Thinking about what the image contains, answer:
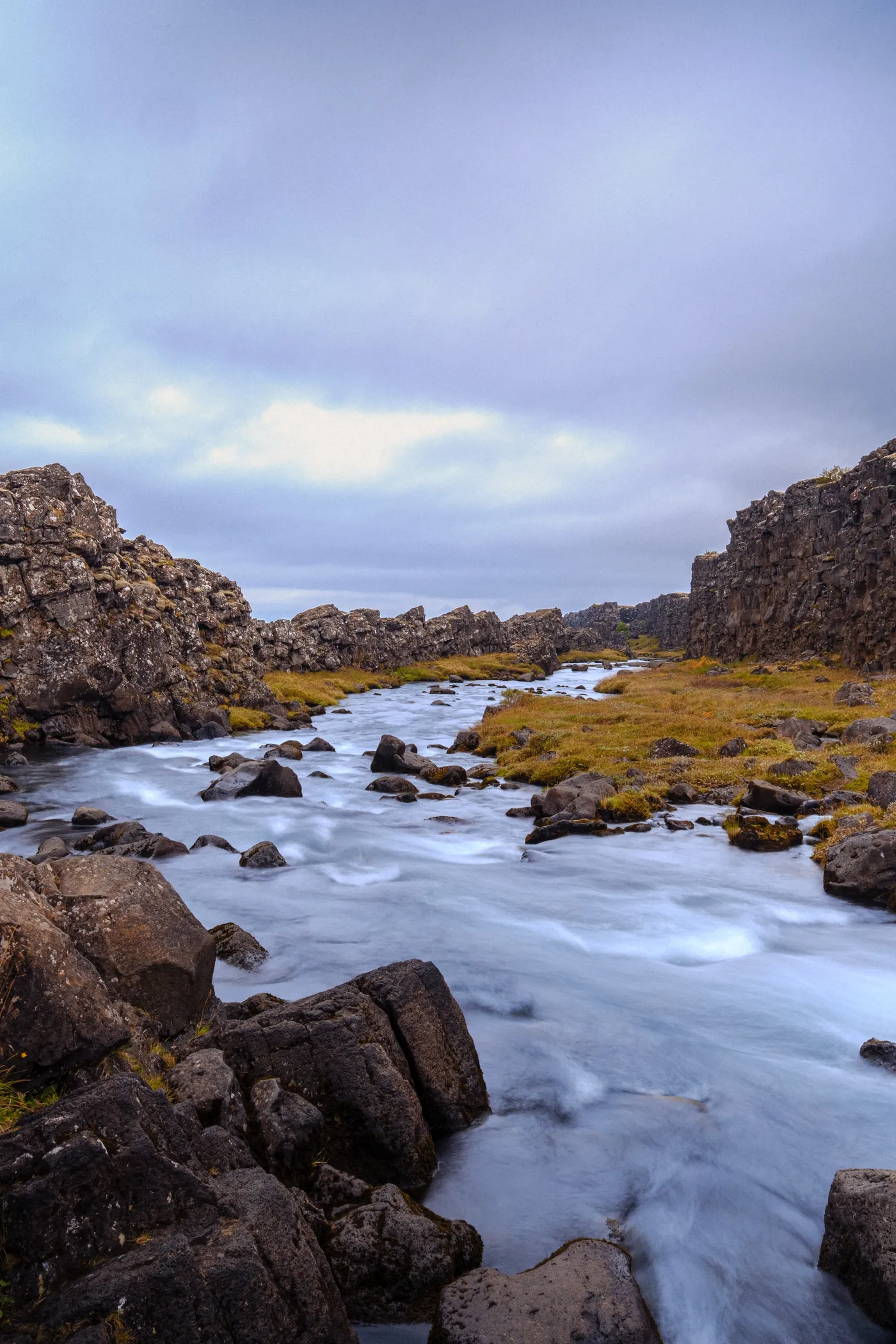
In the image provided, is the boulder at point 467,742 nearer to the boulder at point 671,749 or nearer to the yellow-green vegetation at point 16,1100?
the boulder at point 671,749

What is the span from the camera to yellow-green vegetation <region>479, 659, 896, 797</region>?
1038 inches

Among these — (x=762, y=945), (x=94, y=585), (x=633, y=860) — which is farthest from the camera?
(x=94, y=585)

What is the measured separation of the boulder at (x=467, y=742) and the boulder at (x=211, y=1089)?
32121 mm

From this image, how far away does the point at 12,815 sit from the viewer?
22.3 meters

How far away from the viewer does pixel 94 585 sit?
4341 cm

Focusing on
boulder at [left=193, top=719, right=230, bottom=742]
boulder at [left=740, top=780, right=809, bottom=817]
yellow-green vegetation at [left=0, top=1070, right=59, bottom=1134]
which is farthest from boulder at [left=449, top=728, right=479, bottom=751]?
yellow-green vegetation at [left=0, top=1070, right=59, bottom=1134]

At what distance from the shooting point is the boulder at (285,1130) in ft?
21.9

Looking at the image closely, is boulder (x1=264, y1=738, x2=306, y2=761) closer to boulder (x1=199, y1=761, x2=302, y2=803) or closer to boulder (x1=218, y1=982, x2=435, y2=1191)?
boulder (x1=199, y1=761, x2=302, y2=803)

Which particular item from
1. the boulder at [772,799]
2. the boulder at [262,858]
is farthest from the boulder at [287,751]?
the boulder at [772,799]

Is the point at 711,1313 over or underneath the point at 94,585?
underneath

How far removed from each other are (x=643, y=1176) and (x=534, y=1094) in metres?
1.81

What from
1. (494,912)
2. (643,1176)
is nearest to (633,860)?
(494,912)

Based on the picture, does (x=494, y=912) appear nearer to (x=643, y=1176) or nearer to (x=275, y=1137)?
(x=643, y=1176)

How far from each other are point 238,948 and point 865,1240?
9518 mm
